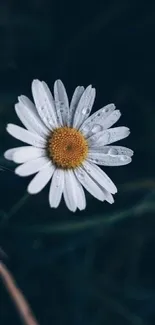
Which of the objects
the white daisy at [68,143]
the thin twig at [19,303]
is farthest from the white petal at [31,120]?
the thin twig at [19,303]

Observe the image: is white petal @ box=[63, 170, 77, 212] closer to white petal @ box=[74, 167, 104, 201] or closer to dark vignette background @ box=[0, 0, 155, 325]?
white petal @ box=[74, 167, 104, 201]

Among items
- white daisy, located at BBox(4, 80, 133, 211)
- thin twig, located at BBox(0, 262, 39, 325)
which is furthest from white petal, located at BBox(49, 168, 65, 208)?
thin twig, located at BBox(0, 262, 39, 325)

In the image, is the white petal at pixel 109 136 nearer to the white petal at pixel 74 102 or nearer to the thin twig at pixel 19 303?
the white petal at pixel 74 102

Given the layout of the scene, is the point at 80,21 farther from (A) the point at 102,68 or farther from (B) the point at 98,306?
(B) the point at 98,306

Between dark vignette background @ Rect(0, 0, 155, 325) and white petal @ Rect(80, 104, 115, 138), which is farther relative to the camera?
dark vignette background @ Rect(0, 0, 155, 325)

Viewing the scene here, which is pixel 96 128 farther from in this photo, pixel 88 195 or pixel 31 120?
pixel 88 195

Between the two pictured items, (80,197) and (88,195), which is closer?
(80,197)

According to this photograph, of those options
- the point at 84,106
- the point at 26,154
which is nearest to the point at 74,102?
the point at 84,106
